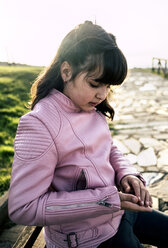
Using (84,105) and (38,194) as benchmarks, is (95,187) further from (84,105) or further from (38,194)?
(84,105)

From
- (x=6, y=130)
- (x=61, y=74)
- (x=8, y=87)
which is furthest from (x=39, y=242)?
(x=8, y=87)

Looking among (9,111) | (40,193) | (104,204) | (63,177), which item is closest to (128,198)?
(104,204)

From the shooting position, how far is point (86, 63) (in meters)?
1.34

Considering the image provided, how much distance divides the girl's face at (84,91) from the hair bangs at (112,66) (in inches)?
1.9

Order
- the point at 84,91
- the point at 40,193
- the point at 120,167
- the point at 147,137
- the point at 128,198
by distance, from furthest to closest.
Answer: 1. the point at 147,137
2. the point at 120,167
3. the point at 84,91
4. the point at 128,198
5. the point at 40,193

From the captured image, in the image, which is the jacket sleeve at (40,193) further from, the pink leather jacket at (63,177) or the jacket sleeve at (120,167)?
the jacket sleeve at (120,167)

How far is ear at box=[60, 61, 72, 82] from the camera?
4.67 feet

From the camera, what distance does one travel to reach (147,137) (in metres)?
4.95

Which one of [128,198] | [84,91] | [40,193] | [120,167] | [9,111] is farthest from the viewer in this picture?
[9,111]

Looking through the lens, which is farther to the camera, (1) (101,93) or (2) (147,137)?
(2) (147,137)

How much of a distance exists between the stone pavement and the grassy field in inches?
70.8

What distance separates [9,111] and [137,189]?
16.1 ft

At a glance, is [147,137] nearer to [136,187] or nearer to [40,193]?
[136,187]

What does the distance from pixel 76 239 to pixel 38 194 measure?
1.29 feet
